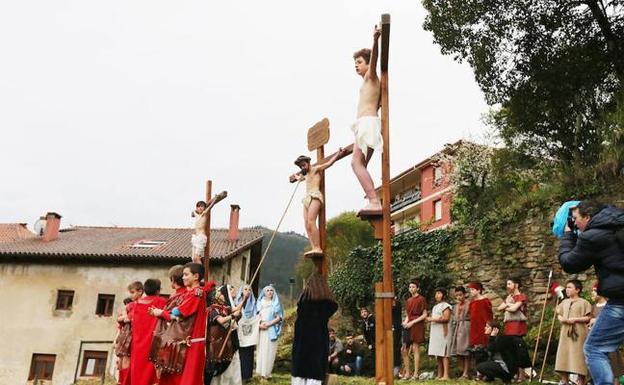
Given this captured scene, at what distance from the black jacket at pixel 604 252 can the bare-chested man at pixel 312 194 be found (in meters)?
2.55

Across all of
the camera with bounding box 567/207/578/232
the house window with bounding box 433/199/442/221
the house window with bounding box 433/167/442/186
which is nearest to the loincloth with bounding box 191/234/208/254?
the camera with bounding box 567/207/578/232

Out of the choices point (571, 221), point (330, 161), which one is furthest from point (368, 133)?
point (571, 221)

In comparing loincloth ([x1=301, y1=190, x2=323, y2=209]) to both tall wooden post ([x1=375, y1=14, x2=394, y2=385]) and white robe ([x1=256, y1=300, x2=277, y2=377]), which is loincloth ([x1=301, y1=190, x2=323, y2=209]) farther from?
white robe ([x1=256, y1=300, x2=277, y2=377])

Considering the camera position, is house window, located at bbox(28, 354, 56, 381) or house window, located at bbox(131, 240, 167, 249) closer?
house window, located at bbox(28, 354, 56, 381)

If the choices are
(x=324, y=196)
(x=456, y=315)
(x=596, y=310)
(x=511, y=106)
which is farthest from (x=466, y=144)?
(x=324, y=196)

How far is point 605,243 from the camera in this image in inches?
187

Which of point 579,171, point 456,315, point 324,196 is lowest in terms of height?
point 456,315

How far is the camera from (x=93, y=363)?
987 inches

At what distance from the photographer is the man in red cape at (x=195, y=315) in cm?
639

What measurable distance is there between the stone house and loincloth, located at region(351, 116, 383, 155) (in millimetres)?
19899

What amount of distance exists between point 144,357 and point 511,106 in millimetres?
13791

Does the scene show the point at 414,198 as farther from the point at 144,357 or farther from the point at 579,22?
the point at 144,357

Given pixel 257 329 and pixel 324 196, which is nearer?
pixel 324 196

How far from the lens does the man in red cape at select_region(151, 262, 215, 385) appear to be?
6392 mm
